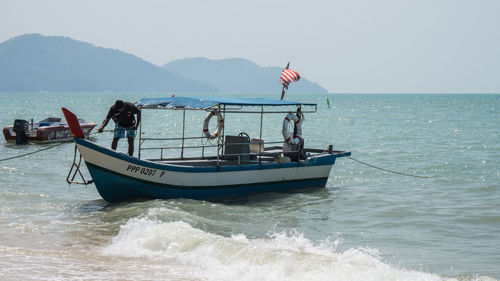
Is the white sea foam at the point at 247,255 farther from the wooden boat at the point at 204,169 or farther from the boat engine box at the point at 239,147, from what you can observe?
the boat engine box at the point at 239,147

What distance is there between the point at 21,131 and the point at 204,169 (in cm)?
1854

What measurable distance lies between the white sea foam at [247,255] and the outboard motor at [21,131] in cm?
2005

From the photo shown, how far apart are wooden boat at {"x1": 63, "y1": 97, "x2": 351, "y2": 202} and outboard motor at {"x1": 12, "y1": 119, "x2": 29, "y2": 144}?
1618 cm

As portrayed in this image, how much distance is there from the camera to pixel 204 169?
14961 mm

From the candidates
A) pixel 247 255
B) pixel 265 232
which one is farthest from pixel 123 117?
pixel 247 255

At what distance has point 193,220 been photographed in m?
13.1

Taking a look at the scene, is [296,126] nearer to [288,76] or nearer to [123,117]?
[288,76]

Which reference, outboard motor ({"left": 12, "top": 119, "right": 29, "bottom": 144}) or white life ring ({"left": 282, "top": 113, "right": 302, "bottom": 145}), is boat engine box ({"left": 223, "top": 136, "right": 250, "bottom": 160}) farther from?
outboard motor ({"left": 12, "top": 119, "right": 29, "bottom": 144})

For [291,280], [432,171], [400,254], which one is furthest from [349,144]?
[291,280]

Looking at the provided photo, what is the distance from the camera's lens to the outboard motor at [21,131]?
1188 inches

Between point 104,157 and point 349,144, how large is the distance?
996 inches

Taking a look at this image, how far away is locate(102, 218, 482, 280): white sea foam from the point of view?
31.5 feet

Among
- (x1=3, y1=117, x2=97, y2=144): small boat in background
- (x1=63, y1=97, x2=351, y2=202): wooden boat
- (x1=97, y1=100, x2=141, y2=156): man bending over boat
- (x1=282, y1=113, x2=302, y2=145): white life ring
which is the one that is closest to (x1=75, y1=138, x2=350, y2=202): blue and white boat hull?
(x1=63, y1=97, x2=351, y2=202): wooden boat

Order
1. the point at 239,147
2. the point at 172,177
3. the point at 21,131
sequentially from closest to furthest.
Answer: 1. the point at 172,177
2. the point at 239,147
3. the point at 21,131
